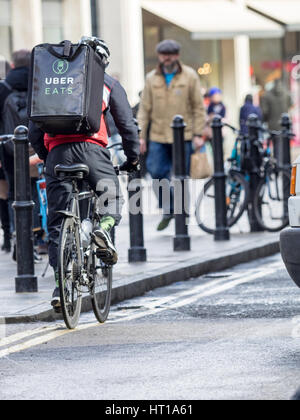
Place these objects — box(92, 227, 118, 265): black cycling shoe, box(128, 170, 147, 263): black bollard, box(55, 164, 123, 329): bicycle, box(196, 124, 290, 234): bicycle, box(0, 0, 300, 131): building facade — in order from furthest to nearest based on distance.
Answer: box(0, 0, 300, 131): building facade → box(196, 124, 290, 234): bicycle → box(128, 170, 147, 263): black bollard → box(92, 227, 118, 265): black cycling shoe → box(55, 164, 123, 329): bicycle

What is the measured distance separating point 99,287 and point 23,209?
46.3 inches

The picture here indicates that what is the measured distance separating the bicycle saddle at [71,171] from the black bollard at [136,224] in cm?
305

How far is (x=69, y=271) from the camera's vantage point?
25.3ft

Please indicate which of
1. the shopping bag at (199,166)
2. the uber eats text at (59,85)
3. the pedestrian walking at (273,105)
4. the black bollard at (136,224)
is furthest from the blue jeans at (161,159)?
the pedestrian walking at (273,105)

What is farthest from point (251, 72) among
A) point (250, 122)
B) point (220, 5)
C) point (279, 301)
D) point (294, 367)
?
point (294, 367)


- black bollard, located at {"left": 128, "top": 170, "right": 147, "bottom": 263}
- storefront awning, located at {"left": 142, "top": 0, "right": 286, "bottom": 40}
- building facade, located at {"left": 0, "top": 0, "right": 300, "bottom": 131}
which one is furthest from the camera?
storefront awning, located at {"left": 142, "top": 0, "right": 286, "bottom": 40}

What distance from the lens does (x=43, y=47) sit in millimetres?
7910

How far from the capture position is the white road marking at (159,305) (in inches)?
296

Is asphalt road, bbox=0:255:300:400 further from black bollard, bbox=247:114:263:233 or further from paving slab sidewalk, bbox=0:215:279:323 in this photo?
black bollard, bbox=247:114:263:233

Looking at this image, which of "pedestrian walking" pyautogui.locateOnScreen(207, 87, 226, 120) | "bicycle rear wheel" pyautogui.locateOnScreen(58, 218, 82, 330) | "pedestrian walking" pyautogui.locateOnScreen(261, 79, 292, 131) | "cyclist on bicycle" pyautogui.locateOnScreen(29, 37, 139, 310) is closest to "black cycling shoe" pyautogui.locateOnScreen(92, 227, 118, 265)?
"cyclist on bicycle" pyautogui.locateOnScreen(29, 37, 139, 310)

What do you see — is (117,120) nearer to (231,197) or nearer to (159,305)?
(159,305)

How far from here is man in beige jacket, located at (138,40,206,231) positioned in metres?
13.8

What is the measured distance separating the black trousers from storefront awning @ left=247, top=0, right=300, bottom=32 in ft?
80.2
